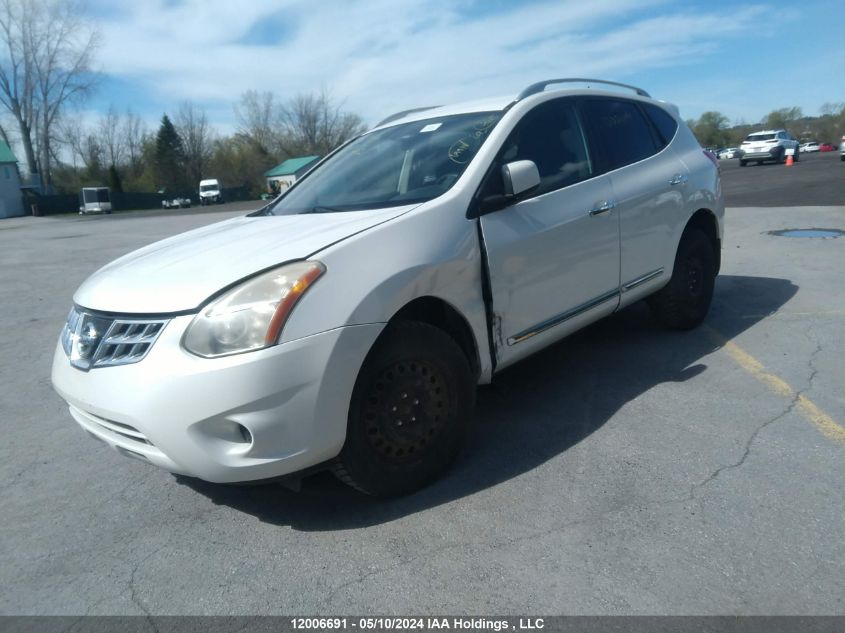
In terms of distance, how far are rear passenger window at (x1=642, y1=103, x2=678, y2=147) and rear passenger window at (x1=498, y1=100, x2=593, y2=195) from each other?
112cm

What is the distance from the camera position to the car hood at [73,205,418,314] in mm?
2744

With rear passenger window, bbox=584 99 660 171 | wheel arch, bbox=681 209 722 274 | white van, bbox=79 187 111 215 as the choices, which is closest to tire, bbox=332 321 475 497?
rear passenger window, bbox=584 99 660 171

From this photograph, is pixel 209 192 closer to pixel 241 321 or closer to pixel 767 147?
pixel 767 147

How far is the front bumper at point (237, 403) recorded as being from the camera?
2.55 m

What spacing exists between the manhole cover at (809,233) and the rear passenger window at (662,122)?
5.61 m

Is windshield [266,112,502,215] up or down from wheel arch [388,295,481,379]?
up

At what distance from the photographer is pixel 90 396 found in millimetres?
2836

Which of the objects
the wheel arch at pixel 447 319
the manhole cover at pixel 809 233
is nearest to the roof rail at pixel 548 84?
the wheel arch at pixel 447 319

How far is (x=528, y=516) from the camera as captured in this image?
2.90 m

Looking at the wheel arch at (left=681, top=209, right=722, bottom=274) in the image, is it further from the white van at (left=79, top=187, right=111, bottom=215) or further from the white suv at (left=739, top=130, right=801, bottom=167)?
the white van at (left=79, top=187, right=111, bottom=215)

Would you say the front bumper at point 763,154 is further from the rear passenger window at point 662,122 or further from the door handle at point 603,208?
the door handle at point 603,208

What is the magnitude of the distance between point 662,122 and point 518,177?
2425 millimetres

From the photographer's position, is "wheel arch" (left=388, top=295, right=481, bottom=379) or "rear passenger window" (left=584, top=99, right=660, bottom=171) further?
"rear passenger window" (left=584, top=99, right=660, bottom=171)

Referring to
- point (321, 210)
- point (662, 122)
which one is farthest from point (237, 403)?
point (662, 122)
